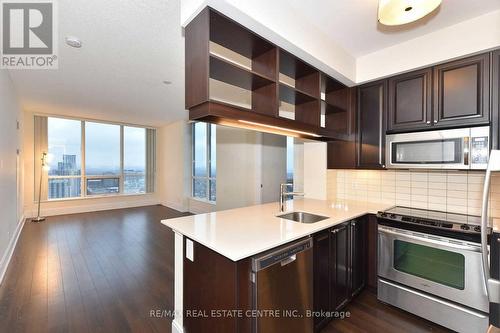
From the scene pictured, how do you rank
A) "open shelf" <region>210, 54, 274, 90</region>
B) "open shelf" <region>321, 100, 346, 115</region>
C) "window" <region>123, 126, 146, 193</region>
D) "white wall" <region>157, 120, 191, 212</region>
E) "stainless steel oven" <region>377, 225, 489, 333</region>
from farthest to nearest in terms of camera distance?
"window" <region>123, 126, 146, 193</region>, "white wall" <region>157, 120, 191, 212</region>, "open shelf" <region>321, 100, 346, 115</region>, "stainless steel oven" <region>377, 225, 489, 333</region>, "open shelf" <region>210, 54, 274, 90</region>

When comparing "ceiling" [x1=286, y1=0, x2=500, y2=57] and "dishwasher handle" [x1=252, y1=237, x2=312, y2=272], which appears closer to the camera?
"dishwasher handle" [x1=252, y1=237, x2=312, y2=272]

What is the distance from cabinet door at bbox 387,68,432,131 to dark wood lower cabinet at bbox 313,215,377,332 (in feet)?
3.69

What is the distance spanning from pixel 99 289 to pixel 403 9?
3.91 m

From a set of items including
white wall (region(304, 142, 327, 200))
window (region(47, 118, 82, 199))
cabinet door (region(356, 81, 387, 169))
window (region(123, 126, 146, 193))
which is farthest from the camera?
window (region(123, 126, 146, 193))

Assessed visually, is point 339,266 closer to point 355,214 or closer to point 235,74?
point 355,214

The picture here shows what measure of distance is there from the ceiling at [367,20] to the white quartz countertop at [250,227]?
1.86m

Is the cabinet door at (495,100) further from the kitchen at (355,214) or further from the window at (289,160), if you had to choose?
the window at (289,160)

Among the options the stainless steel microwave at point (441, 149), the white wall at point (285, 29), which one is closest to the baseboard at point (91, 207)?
the white wall at point (285, 29)

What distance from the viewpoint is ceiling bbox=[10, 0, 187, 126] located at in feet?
6.79

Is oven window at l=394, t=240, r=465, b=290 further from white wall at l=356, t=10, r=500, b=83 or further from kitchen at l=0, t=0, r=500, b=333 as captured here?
white wall at l=356, t=10, r=500, b=83

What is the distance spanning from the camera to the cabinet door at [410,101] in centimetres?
238

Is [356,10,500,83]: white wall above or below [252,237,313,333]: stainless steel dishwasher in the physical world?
above

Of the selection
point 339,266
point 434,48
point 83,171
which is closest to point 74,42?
point 339,266

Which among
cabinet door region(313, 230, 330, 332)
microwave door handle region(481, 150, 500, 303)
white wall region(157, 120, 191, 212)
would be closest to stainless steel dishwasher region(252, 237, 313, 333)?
cabinet door region(313, 230, 330, 332)
